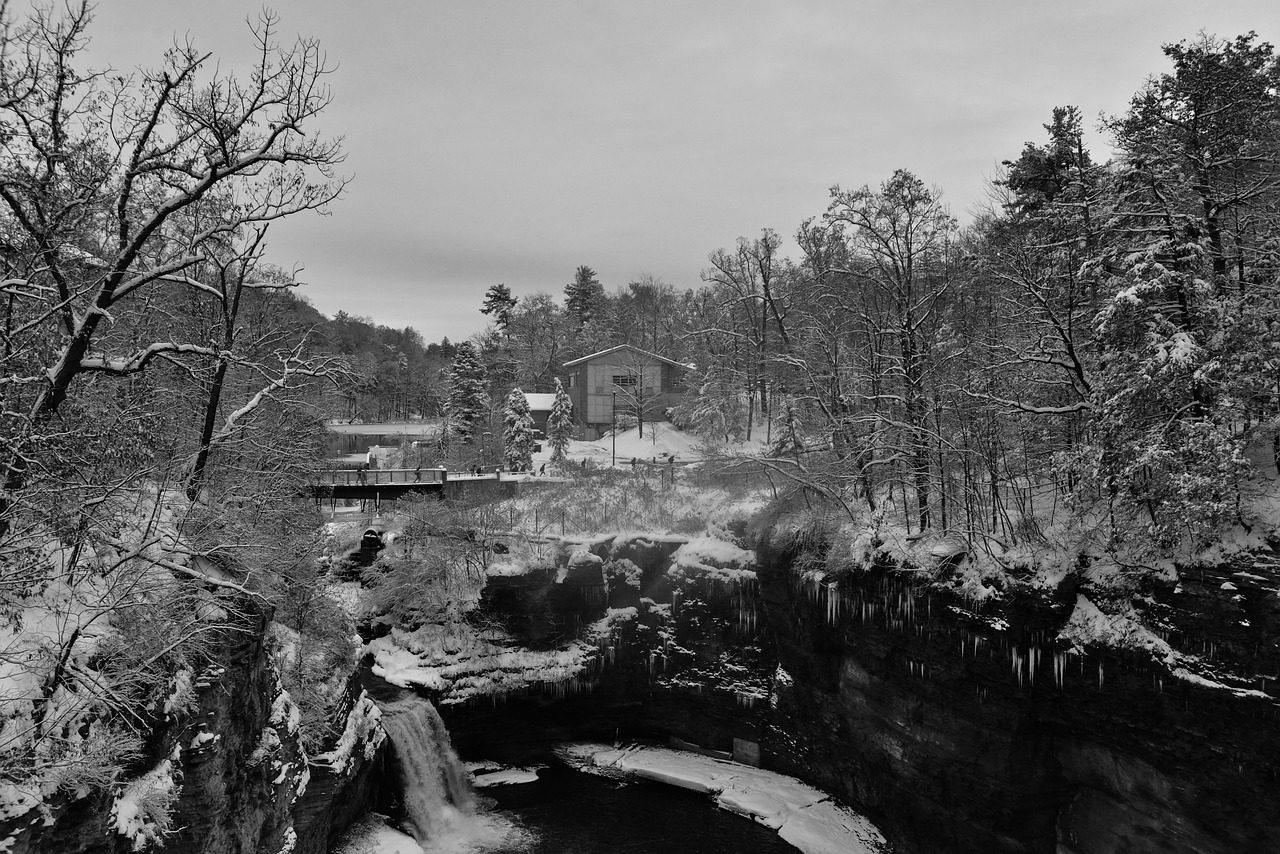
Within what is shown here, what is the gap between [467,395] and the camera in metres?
44.8

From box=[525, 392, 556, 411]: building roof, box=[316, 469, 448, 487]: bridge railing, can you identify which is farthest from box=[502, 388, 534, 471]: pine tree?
box=[525, 392, 556, 411]: building roof

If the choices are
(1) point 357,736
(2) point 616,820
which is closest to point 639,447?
(2) point 616,820

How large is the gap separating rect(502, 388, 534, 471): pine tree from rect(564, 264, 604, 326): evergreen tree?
95.5ft

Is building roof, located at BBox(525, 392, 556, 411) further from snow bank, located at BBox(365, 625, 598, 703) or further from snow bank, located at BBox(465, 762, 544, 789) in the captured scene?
snow bank, located at BBox(465, 762, 544, 789)

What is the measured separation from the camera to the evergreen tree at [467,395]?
43781 mm

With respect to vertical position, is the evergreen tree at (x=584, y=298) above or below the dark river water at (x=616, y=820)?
above

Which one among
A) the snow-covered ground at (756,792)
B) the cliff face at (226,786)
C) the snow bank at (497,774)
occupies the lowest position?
the snow bank at (497,774)

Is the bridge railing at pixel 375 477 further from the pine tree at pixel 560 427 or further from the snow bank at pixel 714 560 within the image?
the snow bank at pixel 714 560

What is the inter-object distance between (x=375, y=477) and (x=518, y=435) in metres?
8.63

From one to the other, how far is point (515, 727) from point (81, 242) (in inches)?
720

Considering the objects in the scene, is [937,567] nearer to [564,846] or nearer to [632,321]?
[564,846]

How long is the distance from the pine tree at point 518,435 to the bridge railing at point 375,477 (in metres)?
6.34

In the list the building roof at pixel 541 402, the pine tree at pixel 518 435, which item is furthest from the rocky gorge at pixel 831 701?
the building roof at pixel 541 402

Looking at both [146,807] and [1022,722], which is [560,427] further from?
[146,807]
